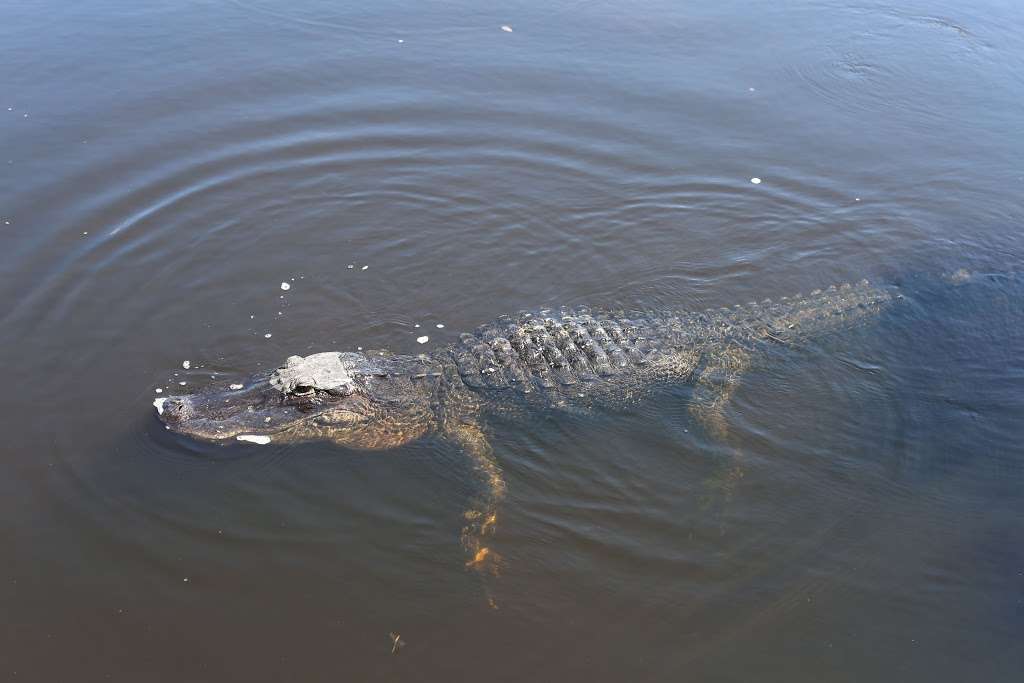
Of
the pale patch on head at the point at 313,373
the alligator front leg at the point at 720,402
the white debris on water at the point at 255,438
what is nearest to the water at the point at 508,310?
the alligator front leg at the point at 720,402

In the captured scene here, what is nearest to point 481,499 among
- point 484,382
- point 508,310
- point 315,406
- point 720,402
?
point 484,382

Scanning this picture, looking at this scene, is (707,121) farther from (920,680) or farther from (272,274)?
(920,680)

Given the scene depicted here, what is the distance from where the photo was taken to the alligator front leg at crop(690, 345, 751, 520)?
6266mm

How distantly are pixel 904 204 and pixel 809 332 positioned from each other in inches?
138

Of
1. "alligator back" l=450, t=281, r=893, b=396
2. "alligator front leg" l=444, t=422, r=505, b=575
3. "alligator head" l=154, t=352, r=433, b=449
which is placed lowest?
"alligator front leg" l=444, t=422, r=505, b=575

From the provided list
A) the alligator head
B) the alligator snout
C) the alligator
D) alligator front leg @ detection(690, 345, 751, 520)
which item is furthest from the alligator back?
the alligator snout

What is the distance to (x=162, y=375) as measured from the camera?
7.18 meters

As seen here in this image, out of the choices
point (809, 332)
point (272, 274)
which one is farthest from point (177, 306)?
point (809, 332)

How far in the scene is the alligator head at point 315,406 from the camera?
21.5 ft

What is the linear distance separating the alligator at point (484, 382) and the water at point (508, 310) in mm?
212

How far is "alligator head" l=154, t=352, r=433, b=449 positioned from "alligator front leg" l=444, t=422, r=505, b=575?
16.3 inches

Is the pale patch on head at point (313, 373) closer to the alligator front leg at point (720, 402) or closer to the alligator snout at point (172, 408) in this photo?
the alligator snout at point (172, 408)

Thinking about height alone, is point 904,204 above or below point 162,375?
above

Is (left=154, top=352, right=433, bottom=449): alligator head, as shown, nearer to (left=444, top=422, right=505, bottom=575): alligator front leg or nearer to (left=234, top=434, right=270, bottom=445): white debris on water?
(left=234, top=434, right=270, bottom=445): white debris on water
